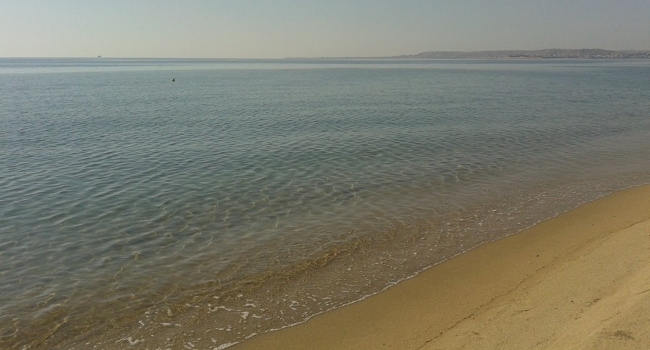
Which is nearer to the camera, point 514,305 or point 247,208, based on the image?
point 514,305

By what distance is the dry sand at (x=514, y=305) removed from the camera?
23.5 ft

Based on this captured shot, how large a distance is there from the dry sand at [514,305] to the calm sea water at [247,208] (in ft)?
2.30

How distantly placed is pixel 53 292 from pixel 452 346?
8423mm

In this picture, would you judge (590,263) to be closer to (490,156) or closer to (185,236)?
(185,236)

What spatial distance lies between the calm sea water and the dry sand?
2.30 feet

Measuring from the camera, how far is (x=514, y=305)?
883 centimetres

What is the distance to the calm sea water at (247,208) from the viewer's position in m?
9.72

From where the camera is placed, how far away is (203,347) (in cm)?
833

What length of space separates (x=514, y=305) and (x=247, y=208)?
30.3 feet

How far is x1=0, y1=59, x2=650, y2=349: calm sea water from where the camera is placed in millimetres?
9719

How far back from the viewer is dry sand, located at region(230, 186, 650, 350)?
7148 mm

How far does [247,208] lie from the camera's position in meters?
15.6

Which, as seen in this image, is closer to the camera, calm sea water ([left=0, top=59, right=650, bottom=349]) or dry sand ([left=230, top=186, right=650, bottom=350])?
dry sand ([left=230, top=186, right=650, bottom=350])

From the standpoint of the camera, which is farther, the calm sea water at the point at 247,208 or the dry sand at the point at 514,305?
the calm sea water at the point at 247,208
